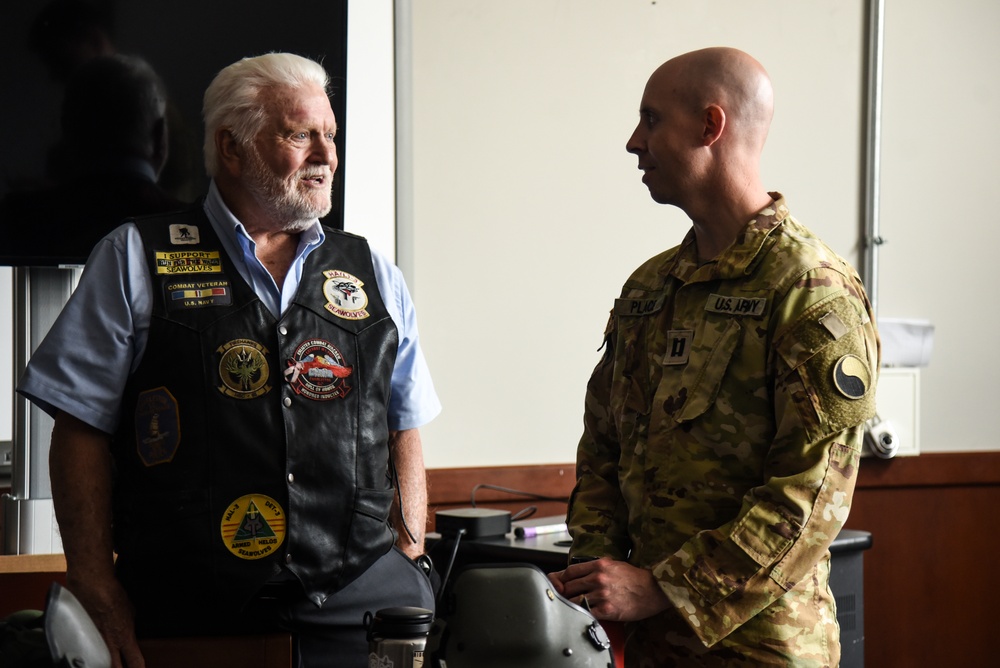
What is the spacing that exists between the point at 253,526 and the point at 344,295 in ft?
1.40

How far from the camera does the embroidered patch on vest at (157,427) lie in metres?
1.68

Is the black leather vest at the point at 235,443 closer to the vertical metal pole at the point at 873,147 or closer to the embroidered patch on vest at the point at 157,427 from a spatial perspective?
the embroidered patch on vest at the point at 157,427

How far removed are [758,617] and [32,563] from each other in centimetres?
138

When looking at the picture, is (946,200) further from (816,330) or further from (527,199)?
(816,330)

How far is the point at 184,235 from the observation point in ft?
5.88

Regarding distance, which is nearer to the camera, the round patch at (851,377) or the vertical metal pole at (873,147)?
the round patch at (851,377)

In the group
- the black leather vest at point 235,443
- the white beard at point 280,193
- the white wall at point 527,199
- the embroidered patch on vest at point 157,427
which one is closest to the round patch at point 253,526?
the black leather vest at point 235,443

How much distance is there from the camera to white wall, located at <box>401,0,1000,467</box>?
280 cm

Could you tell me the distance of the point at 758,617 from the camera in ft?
4.79

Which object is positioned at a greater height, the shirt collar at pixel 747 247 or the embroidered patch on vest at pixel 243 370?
the shirt collar at pixel 747 247

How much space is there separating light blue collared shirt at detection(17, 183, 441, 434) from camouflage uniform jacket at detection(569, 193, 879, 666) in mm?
654

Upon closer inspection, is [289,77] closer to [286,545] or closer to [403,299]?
[403,299]

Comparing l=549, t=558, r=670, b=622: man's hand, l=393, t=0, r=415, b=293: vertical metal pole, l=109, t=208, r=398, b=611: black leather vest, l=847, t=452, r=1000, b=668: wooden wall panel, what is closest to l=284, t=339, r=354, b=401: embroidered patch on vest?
l=109, t=208, r=398, b=611: black leather vest

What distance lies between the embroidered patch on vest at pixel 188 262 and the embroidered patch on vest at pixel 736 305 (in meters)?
0.81
